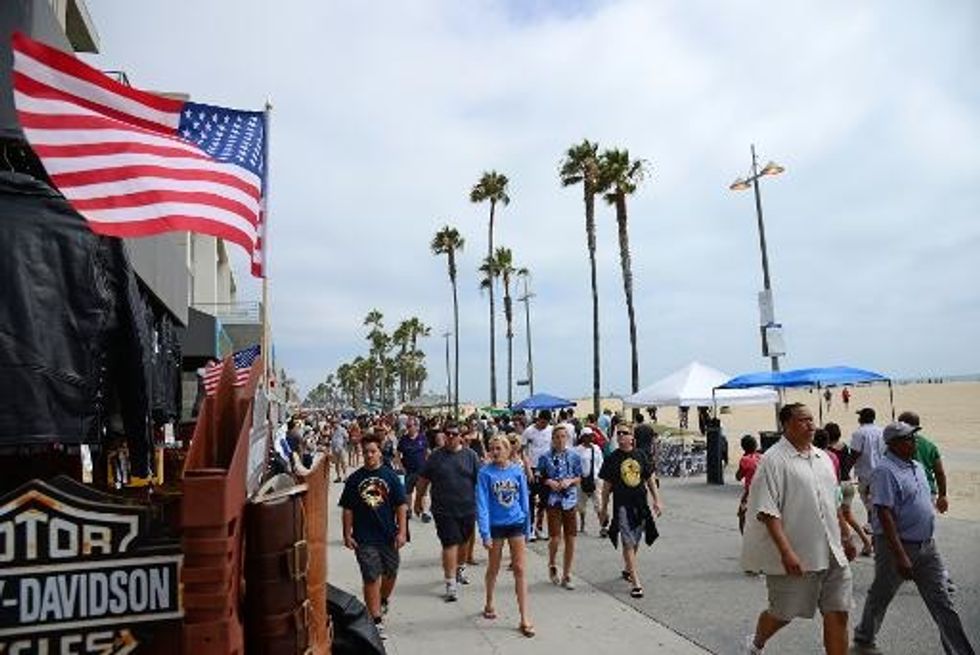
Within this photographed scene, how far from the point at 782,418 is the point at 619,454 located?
3.56m

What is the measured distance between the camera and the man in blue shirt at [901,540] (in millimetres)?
5719

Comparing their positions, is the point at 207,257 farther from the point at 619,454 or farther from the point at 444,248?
the point at 619,454

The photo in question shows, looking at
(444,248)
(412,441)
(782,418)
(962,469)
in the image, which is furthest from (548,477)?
(444,248)

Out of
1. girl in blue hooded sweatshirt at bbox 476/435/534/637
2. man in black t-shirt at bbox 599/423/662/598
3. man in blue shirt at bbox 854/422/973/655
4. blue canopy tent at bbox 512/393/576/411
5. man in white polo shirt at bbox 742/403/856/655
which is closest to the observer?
man in white polo shirt at bbox 742/403/856/655

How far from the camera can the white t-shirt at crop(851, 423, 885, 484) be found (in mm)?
9859

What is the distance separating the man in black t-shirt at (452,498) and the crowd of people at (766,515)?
1cm

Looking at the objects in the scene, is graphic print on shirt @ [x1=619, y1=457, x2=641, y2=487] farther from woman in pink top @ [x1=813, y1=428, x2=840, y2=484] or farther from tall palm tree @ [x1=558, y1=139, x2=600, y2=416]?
tall palm tree @ [x1=558, y1=139, x2=600, y2=416]

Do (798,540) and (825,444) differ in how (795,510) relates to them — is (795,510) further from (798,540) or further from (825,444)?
(825,444)

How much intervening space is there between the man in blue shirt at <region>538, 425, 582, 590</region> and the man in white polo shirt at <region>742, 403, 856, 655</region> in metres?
3.62

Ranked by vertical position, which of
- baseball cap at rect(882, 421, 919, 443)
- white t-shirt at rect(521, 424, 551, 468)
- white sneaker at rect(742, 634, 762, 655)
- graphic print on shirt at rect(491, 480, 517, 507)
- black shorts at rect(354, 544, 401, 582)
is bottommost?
white sneaker at rect(742, 634, 762, 655)

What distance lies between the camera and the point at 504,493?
7.69 m

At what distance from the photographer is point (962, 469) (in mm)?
19250

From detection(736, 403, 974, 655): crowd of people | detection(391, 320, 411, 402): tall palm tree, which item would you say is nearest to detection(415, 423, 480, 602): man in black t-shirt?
detection(736, 403, 974, 655): crowd of people

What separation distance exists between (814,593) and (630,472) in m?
3.71
